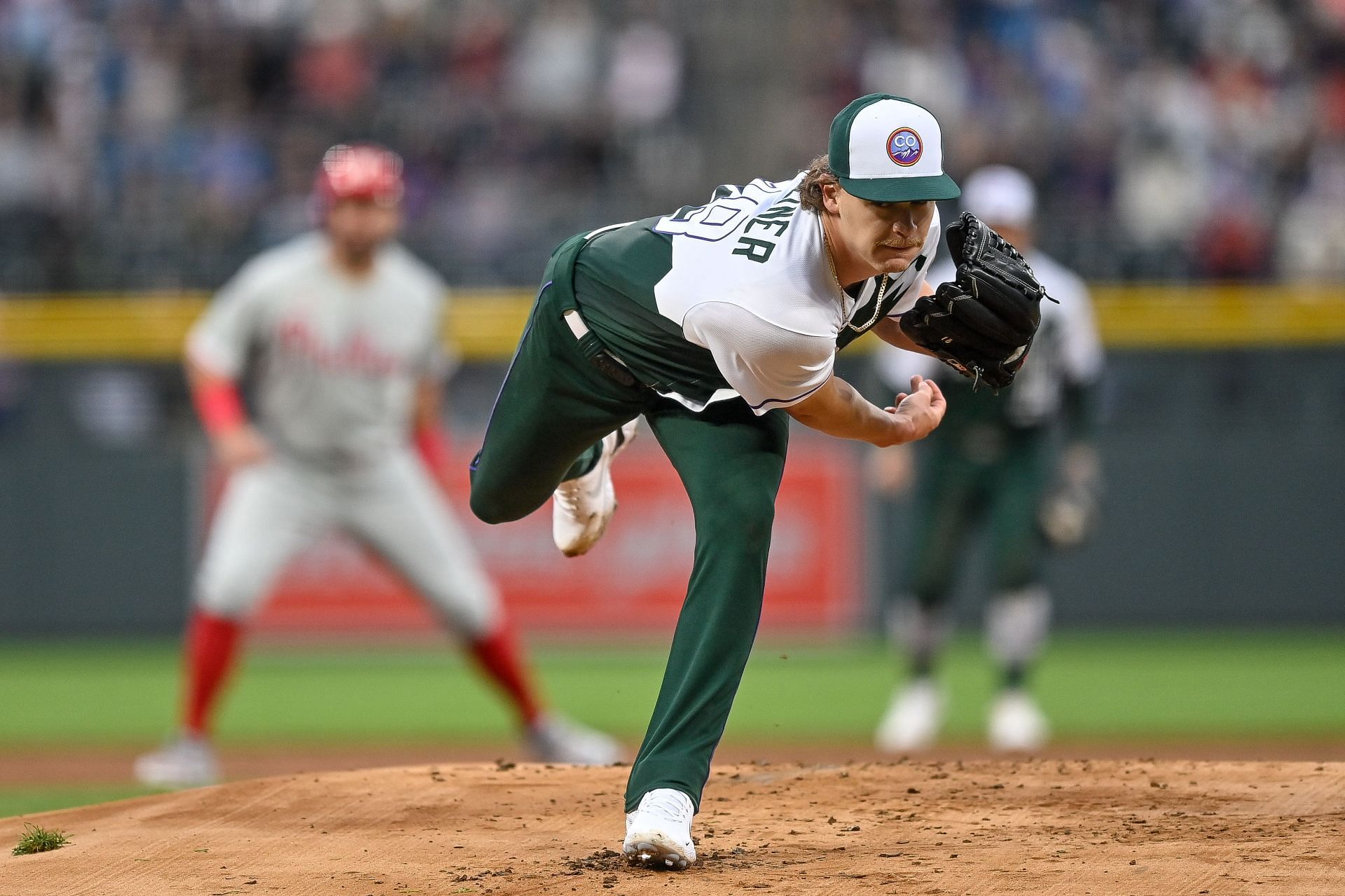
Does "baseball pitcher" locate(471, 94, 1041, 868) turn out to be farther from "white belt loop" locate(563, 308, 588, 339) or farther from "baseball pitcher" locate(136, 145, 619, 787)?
"baseball pitcher" locate(136, 145, 619, 787)

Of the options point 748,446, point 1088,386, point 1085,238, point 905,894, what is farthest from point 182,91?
point 905,894

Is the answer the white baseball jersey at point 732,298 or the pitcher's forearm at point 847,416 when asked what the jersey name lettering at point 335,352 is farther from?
the pitcher's forearm at point 847,416

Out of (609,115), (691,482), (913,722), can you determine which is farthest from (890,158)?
(609,115)

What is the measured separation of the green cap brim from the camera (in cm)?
390

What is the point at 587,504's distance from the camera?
520 centimetres

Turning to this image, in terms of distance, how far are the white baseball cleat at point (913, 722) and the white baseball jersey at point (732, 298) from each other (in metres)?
3.71

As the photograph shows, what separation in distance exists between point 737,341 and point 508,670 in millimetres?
3673

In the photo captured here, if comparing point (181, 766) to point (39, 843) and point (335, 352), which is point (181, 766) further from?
point (39, 843)

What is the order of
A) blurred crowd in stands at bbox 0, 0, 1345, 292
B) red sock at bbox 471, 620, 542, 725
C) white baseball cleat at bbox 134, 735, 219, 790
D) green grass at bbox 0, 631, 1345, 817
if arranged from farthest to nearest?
1. blurred crowd in stands at bbox 0, 0, 1345, 292
2. green grass at bbox 0, 631, 1345, 817
3. red sock at bbox 471, 620, 542, 725
4. white baseball cleat at bbox 134, 735, 219, 790

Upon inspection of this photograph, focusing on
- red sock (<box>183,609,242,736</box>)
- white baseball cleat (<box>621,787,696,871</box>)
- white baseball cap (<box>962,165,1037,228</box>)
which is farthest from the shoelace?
white baseball cap (<box>962,165,1037,228</box>)

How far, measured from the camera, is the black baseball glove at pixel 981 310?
4250 millimetres

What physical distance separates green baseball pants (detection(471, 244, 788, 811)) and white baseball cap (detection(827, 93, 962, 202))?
685mm

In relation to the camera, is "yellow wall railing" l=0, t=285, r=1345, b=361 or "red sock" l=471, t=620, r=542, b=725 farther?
"yellow wall railing" l=0, t=285, r=1345, b=361

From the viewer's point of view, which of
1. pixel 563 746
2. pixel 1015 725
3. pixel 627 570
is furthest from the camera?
pixel 627 570
